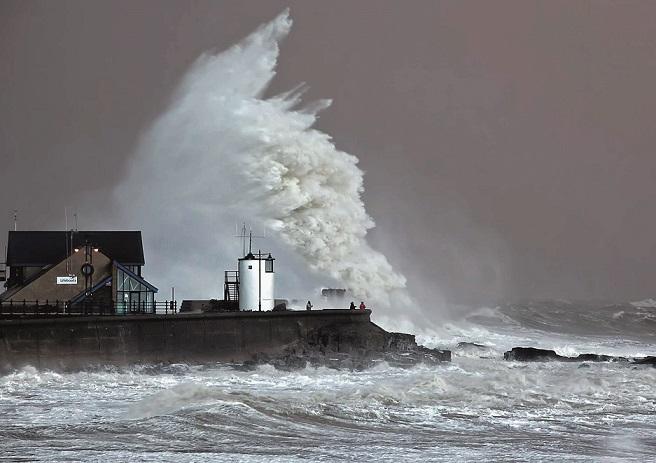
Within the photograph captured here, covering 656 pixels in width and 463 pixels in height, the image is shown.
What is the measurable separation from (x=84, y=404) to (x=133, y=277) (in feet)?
35.2

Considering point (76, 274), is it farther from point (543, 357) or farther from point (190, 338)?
point (543, 357)

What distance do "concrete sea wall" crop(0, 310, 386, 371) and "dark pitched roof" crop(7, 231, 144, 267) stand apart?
4.97m

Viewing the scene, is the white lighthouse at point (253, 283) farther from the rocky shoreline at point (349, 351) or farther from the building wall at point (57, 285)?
the building wall at point (57, 285)

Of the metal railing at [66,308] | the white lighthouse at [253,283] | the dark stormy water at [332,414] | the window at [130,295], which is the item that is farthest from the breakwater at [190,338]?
the window at [130,295]

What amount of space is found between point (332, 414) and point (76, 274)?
13.3 metres

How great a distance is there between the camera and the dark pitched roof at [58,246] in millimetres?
34812

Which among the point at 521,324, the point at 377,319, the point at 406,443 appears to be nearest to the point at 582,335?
the point at 521,324

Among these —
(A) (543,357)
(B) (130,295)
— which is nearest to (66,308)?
(B) (130,295)

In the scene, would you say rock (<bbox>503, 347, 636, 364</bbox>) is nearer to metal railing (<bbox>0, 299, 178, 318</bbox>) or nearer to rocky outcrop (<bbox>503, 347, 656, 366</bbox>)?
rocky outcrop (<bbox>503, 347, 656, 366</bbox>)

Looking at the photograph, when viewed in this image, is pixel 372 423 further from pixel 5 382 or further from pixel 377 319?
pixel 377 319

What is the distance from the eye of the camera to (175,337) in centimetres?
3073

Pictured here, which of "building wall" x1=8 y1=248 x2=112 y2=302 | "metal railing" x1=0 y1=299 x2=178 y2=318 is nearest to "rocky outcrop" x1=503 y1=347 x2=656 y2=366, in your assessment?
"metal railing" x1=0 y1=299 x2=178 y2=318

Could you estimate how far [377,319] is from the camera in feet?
155

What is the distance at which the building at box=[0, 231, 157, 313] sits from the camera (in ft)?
107
